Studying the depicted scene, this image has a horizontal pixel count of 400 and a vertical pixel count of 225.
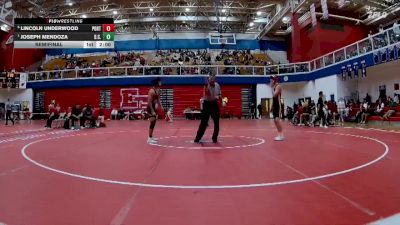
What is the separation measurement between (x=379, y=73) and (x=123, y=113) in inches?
894

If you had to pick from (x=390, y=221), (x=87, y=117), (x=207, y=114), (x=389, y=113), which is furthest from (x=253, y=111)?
(x=390, y=221)

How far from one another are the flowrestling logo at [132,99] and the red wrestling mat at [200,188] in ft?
88.7

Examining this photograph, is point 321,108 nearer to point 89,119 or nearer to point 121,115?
point 89,119

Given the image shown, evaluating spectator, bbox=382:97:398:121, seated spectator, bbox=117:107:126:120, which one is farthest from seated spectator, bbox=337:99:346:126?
seated spectator, bbox=117:107:126:120

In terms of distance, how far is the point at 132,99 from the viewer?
3422 cm

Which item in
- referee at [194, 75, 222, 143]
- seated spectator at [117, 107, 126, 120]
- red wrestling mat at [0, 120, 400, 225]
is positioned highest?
referee at [194, 75, 222, 143]

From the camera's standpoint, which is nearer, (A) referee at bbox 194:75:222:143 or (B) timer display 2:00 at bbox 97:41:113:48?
(A) referee at bbox 194:75:222:143

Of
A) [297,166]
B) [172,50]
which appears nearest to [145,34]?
[172,50]

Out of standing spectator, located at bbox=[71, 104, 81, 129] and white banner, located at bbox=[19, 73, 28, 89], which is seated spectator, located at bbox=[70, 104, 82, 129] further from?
white banner, located at bbox=[19, 73, 28, 89]

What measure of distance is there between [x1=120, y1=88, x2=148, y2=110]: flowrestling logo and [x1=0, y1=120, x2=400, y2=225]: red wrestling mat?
27.0 meters
